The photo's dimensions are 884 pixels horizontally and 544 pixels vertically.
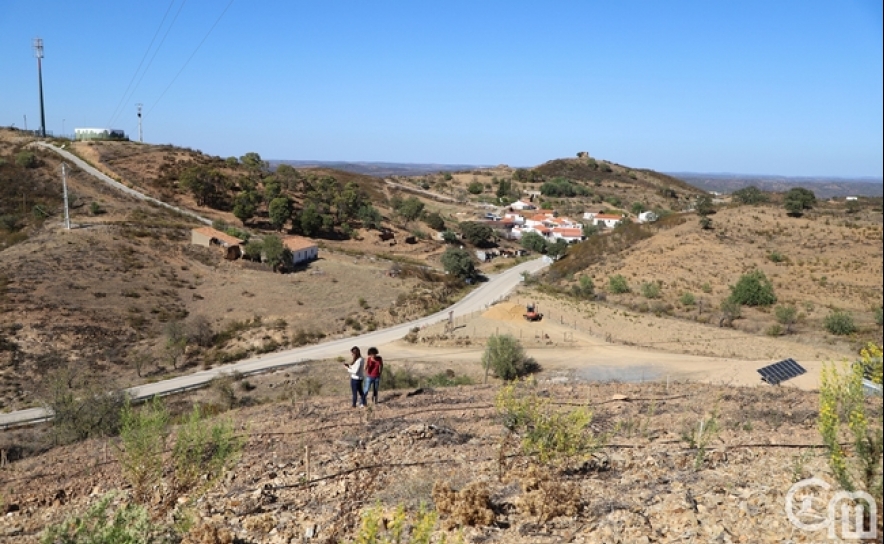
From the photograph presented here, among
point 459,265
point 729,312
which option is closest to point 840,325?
point 729,312

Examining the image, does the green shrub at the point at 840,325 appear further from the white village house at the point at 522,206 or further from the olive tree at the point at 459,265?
the white village house at the point at 522,206

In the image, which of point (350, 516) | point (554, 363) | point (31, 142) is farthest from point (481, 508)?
point (31, 142)

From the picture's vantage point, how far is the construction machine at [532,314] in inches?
1371

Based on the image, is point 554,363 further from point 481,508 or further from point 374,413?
point 481,508

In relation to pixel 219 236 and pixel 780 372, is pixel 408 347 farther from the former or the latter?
pixel 219 236

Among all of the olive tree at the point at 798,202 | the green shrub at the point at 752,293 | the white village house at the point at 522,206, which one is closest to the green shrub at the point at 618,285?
the green shrub at the point at 752,293

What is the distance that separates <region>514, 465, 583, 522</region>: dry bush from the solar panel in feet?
47.2

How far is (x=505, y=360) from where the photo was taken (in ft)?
76.0

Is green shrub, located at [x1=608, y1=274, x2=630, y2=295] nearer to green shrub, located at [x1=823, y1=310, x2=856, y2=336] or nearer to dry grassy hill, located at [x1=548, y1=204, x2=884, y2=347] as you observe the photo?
dry grassy hill, located at [x1=548, y1=204, x2=884, y2=347]

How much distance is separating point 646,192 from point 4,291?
346ft

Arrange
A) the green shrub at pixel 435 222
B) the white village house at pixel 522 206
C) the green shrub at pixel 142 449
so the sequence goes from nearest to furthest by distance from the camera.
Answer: the green shrub at pixel 142 449, the green shrub at pixel 435 222, the white village house at pixel 522 206

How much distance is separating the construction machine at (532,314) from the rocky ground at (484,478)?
2104 cm

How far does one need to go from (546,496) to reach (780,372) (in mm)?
16548

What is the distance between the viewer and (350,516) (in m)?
8.18
